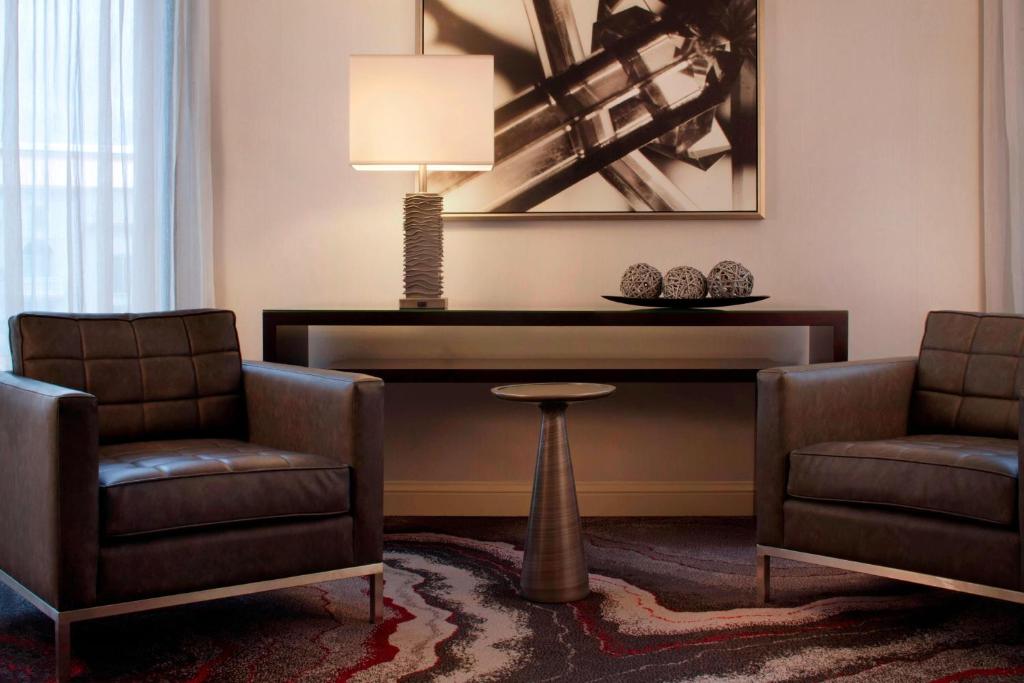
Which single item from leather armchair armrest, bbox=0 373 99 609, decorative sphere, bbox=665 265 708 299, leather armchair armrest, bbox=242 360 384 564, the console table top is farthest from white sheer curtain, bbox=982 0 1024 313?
leather armchair armrest, bbox=0 373 99 609

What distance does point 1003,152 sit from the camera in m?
3.38

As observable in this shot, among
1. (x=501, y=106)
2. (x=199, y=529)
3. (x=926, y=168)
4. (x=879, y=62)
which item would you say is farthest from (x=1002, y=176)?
(x=199, y=529)

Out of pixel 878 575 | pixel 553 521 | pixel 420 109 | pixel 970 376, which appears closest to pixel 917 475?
pixel 878 575

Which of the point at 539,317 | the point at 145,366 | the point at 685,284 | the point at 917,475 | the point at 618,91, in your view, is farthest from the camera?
the point at 618,91

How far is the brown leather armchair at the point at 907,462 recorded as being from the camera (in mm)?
2090

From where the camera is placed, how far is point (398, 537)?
3131mm

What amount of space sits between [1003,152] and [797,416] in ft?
5.19

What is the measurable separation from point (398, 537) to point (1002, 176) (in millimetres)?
2281

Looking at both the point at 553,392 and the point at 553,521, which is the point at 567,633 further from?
the point at 553,392

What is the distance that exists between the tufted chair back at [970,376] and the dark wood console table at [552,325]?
32cm

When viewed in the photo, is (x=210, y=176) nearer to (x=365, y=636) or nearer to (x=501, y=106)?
(x=501, y=106)

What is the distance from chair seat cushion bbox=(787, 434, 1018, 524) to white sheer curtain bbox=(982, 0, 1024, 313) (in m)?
1.11

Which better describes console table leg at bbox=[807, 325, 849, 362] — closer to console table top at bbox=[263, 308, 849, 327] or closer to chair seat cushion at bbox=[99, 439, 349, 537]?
console table top at bbox=[263, 308, 849, 327]

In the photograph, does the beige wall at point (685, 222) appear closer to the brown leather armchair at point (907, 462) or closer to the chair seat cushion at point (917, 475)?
the brown leather armchair at point (907, 462)
